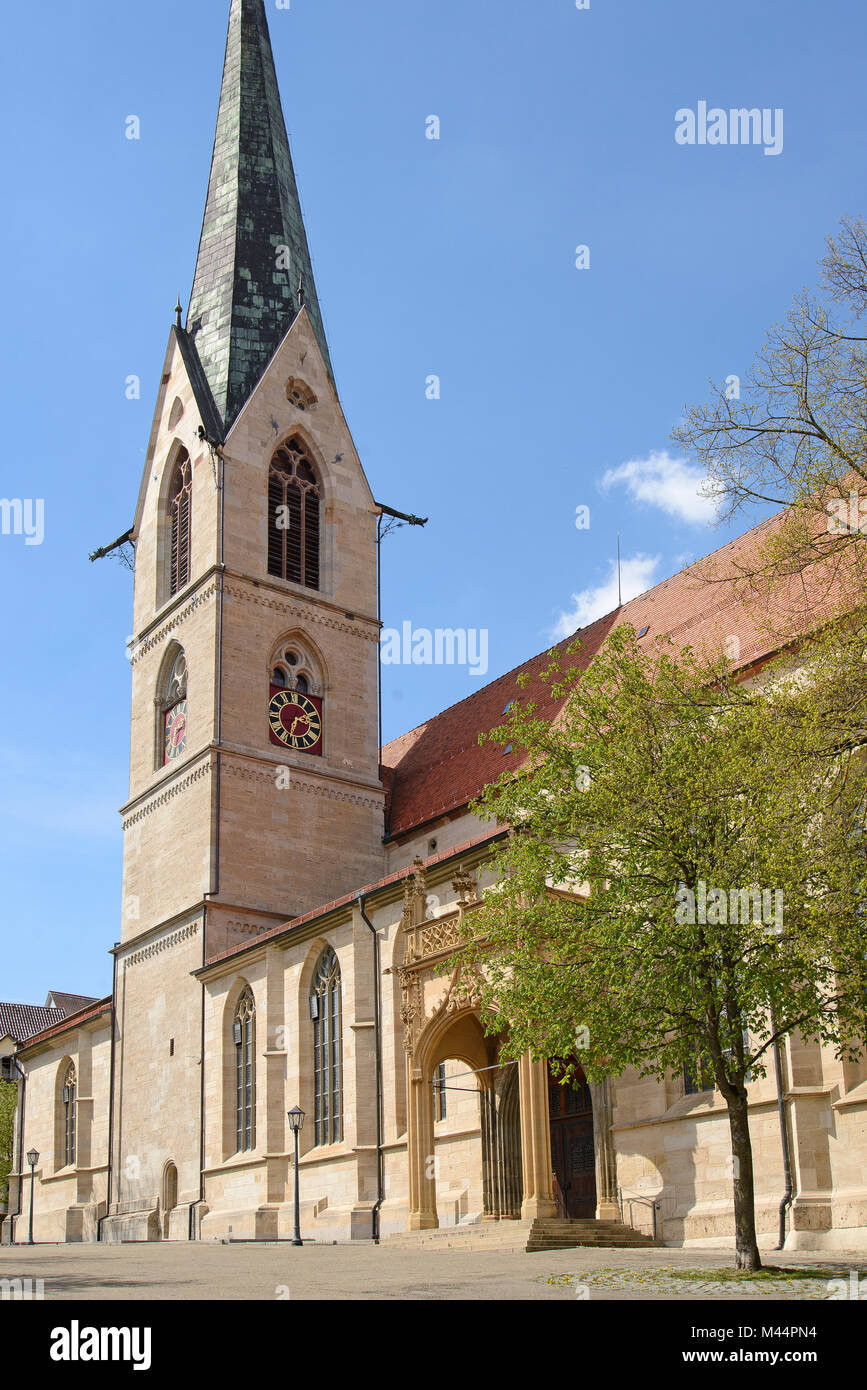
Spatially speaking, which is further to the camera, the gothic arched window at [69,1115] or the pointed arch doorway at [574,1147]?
the gothic arched window at [69,1115]

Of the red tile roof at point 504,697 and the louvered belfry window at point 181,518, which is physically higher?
the louvered belfry window at point 181,518

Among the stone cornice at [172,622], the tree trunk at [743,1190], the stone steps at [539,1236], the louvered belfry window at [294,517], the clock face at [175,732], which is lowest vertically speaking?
the stone steps at [539,1236]

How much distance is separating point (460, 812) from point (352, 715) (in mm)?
5921

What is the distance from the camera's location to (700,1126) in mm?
19875

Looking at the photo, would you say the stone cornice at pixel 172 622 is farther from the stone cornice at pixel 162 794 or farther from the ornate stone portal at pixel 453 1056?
the ornate stone portal at pixel 453 1056

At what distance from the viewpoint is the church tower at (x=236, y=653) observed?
114ft

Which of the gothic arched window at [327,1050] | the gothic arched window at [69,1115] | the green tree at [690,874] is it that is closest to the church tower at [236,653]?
the gothic arched window at [327,1050]

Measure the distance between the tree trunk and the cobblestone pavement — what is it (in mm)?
657

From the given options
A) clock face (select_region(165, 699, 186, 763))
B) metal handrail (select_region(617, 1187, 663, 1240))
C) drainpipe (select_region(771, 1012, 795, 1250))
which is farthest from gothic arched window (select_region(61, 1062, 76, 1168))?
drainpipe (select_region(771, 1012, 795, 1250))

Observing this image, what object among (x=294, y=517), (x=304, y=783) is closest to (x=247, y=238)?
(x=294, y=517)

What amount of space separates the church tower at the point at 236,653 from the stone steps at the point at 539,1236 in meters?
13.9

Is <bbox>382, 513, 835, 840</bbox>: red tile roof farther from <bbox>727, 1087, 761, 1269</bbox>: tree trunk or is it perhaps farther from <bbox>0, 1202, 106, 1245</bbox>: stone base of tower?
<bbox>0, 1202, 106, 1245</bbox>: stone base of tower

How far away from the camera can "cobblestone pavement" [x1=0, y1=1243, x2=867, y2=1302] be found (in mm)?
11500

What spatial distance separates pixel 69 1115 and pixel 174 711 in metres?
13.1
